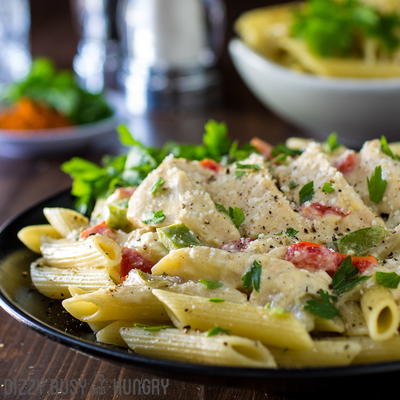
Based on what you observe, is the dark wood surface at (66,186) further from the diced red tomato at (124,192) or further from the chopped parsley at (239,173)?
the chopped parsley at (239,173)

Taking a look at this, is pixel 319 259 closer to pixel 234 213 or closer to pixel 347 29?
pixel 234 213

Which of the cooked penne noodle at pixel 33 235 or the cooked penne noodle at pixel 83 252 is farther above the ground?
the cooked penne noodle at pixel 83 252

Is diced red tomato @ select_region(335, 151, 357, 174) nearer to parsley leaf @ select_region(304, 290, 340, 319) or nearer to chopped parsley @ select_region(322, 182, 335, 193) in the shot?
chopped parsley @ select_region(322, 182, 335, 193)

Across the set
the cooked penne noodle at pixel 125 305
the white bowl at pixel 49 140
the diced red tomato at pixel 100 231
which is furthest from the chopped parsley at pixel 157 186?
the white bowl at pixel 49 140

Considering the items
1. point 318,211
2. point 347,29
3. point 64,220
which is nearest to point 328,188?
point 318,211

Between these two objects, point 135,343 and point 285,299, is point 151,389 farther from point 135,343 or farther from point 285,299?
point 285,299

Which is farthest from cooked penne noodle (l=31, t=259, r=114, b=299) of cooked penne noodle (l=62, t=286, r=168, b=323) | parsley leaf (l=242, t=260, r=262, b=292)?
parsley leaf (l=242, t=260, r=262, b=292)
